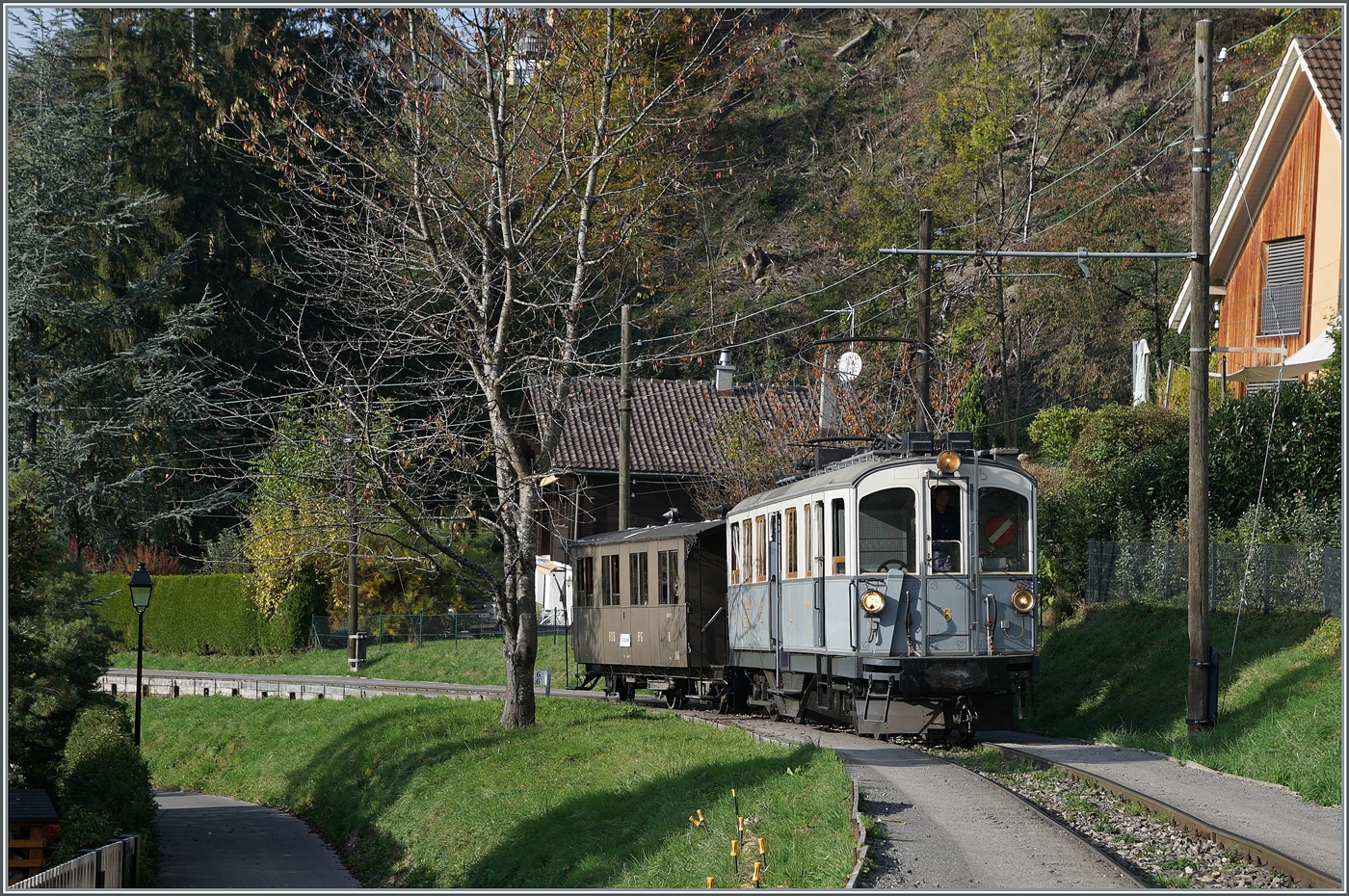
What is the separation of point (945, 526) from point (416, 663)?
21907mm

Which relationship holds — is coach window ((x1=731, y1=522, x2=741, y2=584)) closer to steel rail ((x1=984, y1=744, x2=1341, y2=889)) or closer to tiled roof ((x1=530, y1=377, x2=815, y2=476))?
steel rail ((x1=984, y1=744, x2=1341, y2=889))

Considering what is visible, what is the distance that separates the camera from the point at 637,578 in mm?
23422

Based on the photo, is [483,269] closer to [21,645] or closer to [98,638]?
[21,645]

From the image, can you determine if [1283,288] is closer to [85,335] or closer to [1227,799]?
[1227,799]

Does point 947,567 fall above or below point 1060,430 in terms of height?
below

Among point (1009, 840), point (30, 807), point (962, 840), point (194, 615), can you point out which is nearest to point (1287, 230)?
point (1009, 840)

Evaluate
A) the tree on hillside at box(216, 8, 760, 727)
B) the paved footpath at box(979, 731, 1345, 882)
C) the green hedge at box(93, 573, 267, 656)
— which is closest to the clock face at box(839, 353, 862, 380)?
the tree on hillside at box(216, 8, 760, 727)

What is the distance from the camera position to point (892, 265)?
164 feet

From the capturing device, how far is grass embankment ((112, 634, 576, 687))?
3319 centimetres

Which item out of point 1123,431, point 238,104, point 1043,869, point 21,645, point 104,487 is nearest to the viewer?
point 1043,869

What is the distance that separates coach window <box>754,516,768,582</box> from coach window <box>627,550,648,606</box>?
3885mm

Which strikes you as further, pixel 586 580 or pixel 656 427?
pixel 656 427

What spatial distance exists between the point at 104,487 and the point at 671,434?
16.6 m

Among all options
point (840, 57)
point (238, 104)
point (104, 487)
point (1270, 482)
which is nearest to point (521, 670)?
point (238, 104)
